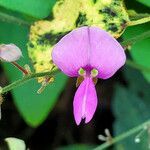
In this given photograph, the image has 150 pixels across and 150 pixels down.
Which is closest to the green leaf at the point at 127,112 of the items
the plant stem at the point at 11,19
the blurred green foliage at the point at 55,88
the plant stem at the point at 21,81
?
the blurred green foliage at the point at 55,88

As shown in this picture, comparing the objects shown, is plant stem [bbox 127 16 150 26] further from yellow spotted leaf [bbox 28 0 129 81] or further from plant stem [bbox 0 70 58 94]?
plant stem [bbox 0 70 58 94]

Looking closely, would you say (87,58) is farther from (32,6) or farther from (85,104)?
(32,6)

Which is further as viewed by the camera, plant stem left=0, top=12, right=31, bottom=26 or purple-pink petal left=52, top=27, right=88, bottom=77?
plant stem left=0, top=12, right=31, bottom=26

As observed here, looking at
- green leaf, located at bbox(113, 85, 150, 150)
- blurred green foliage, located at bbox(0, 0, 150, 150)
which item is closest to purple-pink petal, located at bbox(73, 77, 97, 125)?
blurred green foliage, located at bbox(0, 0, 150, 150)

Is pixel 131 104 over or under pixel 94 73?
under

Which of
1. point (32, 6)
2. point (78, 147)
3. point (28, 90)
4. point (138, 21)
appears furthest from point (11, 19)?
point (78, 147)

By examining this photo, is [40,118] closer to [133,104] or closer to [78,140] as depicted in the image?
[133,104]

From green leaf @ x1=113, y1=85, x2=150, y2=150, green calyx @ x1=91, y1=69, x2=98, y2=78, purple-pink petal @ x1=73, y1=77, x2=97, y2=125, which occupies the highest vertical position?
green calyx @ x1=91, y1=69, x2=98, y2=78
